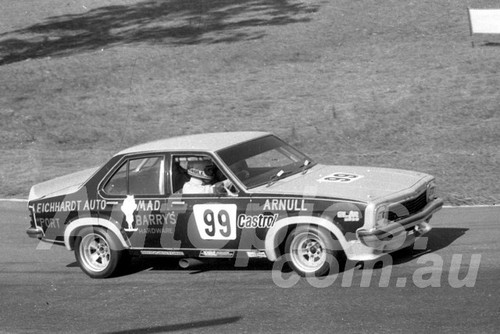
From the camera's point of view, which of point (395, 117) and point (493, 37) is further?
point (493, 37)

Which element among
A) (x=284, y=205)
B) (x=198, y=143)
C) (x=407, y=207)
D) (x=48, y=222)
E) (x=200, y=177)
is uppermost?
(x=198, y=143)

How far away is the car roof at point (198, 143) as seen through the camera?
991cm

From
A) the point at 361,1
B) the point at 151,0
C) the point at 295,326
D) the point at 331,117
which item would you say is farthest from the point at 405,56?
the point at 295,326

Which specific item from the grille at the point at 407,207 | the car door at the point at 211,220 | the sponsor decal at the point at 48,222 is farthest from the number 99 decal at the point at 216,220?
the sponsor decal at the point at 48,222

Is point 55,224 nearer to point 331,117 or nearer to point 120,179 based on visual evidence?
point 120,179

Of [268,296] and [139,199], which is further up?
[139,199]

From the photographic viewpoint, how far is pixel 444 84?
20.1m

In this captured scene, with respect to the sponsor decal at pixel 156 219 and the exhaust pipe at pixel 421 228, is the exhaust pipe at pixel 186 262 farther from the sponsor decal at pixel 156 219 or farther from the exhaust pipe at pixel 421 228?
the exhaust pipe at pixel 421 228

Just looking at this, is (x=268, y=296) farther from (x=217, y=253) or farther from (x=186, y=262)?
(x=186, y=262)

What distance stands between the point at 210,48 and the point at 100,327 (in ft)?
58.9

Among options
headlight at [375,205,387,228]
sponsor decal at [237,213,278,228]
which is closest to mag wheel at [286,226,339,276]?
sponsor decal at [237,213,278,228]

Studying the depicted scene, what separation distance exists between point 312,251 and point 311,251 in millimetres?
10

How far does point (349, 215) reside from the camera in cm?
896

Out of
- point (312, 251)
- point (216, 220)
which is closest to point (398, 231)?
point (312, 251)
